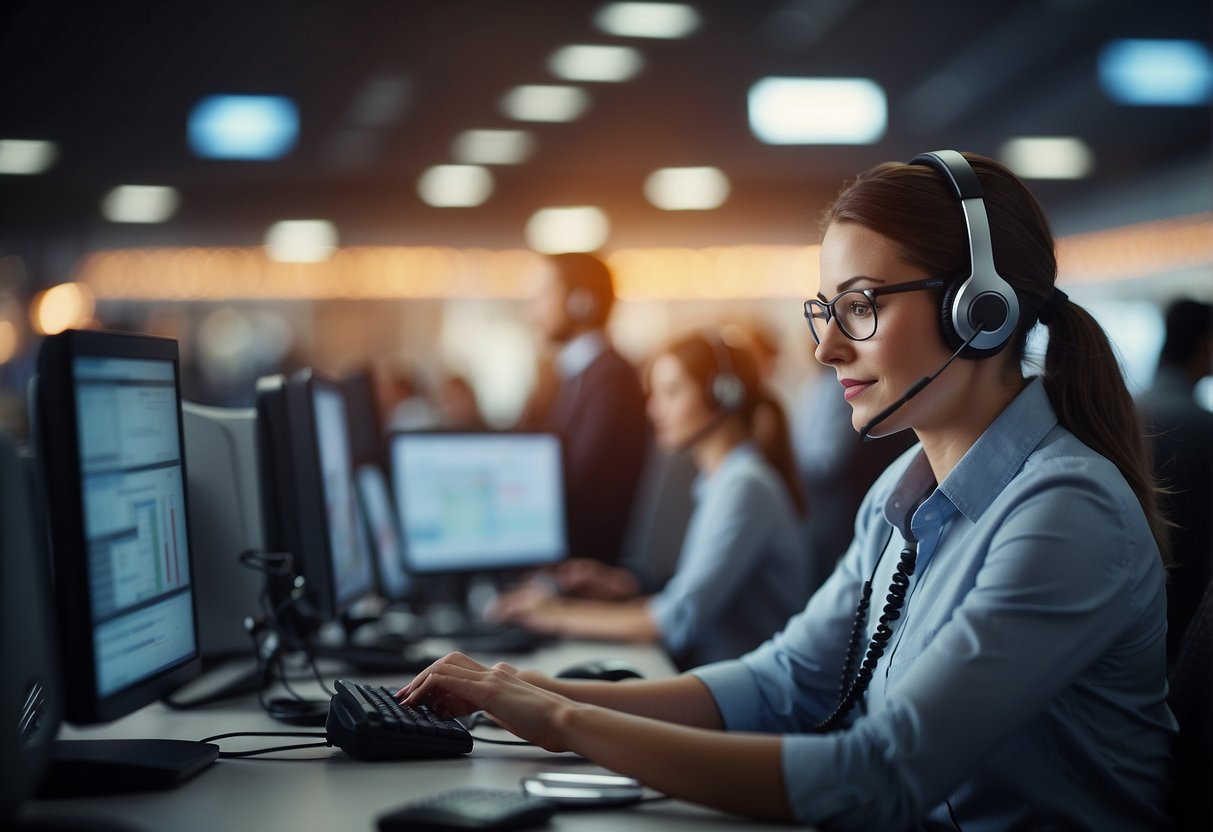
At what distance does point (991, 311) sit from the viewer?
1.15m

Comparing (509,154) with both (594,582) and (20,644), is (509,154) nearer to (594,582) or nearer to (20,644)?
(594,582)

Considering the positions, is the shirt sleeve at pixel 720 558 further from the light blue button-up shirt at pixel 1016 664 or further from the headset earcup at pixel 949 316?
the headset earcup at pixel 949 316

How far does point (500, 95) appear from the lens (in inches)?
248

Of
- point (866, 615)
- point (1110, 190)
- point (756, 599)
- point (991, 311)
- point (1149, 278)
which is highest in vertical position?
point (1110, 190)

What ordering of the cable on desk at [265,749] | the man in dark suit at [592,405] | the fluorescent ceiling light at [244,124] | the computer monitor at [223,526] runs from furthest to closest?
the fluorescent ceiling light at [244,124]
the man in dark suit at [592,405]
the computer monitor at [223,526]
the cable on desk at [265,749]

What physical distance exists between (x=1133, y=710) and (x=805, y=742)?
42 centimetres

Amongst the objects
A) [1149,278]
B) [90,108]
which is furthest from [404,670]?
[1149,278]

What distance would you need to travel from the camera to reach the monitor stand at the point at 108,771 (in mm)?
1047

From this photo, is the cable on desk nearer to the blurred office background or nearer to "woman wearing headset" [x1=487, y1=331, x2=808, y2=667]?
"woman wearing headset" [x1=487, y1=331, x2=808, y2=667]

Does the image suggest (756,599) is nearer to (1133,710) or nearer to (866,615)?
(866,615)

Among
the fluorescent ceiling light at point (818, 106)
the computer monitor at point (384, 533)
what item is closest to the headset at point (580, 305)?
the computer monitor at point (384, 533)

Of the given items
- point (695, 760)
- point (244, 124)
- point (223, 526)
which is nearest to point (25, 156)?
point (244, 124)

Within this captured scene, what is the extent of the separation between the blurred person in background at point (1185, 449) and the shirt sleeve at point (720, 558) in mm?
842

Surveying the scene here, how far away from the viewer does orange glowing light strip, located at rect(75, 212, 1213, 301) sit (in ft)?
31.9
